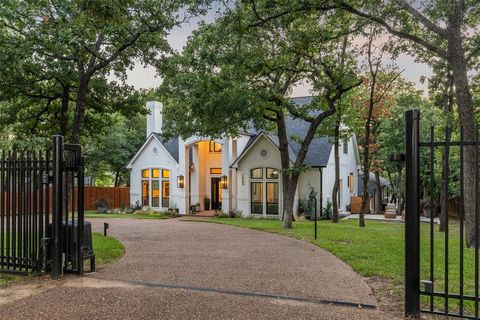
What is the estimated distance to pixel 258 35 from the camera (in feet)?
48.4

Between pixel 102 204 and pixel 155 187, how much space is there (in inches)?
158

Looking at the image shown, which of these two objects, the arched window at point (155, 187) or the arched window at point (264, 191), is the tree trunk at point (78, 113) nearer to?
the arched window at point (264, 191)

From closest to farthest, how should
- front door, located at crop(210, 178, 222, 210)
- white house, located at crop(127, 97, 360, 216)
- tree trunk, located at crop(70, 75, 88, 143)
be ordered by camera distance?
1. tree trunk, located at crop(70, 75, 88, 143)
2. white house, located at crop(127, 97, 360, 216)
3. front door, located at crop(210, 178, 222, 210)

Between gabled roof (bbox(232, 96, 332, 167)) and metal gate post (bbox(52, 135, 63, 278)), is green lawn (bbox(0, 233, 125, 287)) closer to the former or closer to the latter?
metal gate post (bbox(52, 135, 63, 278))

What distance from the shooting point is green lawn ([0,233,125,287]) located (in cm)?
677

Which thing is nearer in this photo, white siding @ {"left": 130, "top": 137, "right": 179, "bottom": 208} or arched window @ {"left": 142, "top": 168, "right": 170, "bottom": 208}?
white siding @ {"left": 130, "top": 137, "right": 179, "bottom": 208}

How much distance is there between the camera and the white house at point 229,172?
2262 centimetres

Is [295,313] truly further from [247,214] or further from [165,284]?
[247,214]

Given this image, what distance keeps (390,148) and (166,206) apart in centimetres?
1523

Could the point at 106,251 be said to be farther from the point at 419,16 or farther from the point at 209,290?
the point at 419,16

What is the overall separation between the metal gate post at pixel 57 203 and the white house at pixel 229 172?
15.8 metres

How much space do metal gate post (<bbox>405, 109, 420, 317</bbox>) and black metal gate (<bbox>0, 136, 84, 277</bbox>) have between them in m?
5.11

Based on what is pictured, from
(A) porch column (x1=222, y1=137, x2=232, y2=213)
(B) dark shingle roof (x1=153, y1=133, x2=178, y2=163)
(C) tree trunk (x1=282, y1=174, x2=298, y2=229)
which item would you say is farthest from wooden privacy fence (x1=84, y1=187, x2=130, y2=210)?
(C) tree trunk (x1=282, y1=174, x2=298, y2=229)

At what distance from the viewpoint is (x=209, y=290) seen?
6059mm
